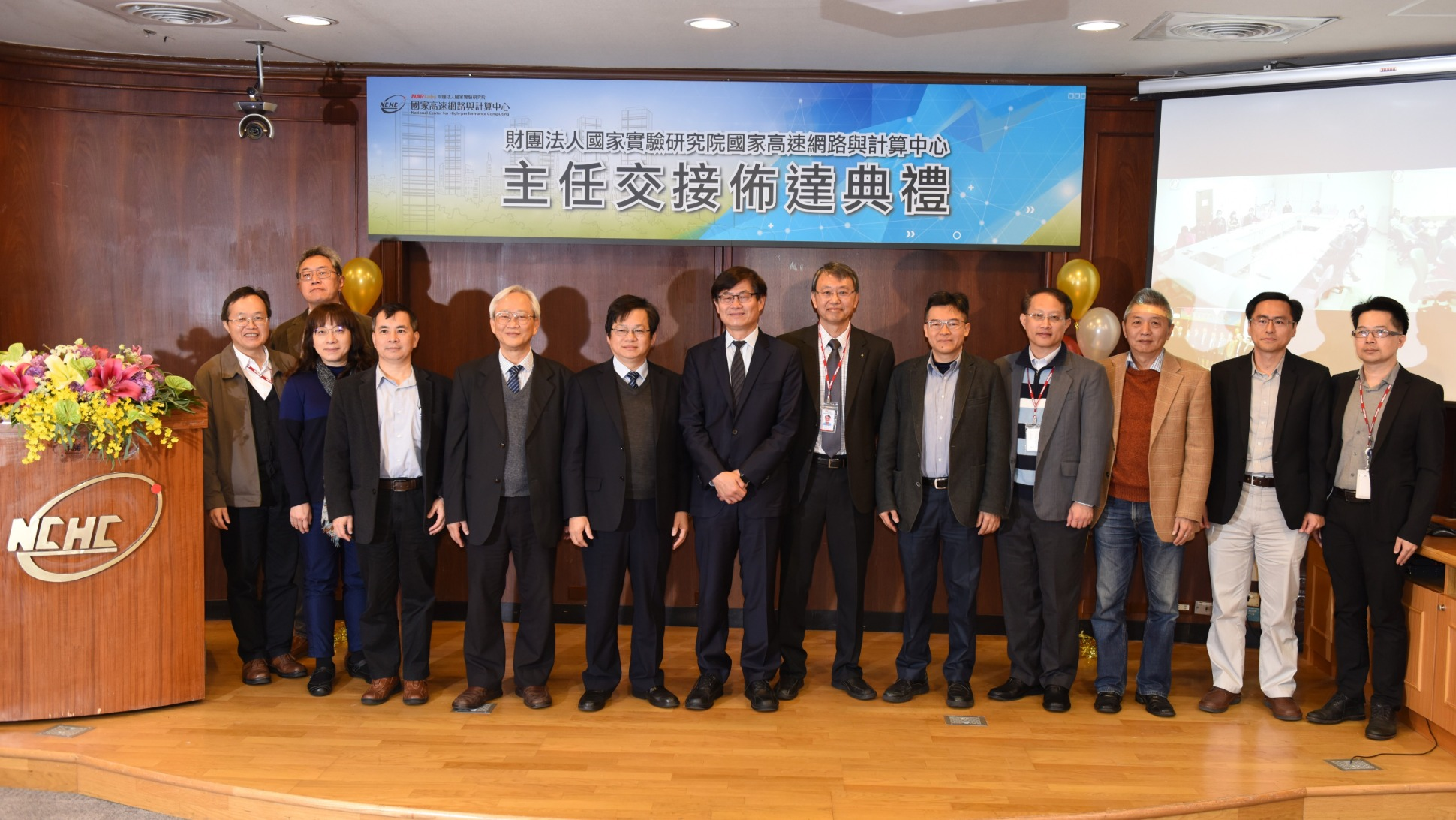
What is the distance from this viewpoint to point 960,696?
13.8 ft

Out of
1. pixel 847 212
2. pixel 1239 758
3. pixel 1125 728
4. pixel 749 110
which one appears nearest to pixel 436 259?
pixel 749 110

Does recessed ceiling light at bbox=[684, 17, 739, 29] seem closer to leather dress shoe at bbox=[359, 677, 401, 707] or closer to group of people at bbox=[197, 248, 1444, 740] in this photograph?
group of people at bbox=[197, 248, 1444, 740]

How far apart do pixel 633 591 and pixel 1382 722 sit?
289 cm

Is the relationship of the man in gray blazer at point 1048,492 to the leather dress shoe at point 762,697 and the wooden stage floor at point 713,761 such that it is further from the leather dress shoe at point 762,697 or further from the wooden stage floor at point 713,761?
the leather dress shoe at point 762,697

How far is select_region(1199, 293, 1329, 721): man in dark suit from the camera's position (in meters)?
4.06

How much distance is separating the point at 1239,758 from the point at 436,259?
428cm

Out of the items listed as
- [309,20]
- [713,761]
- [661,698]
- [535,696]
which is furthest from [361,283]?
[713,761]

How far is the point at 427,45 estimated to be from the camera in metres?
4.93

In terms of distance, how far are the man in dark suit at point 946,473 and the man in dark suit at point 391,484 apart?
1.78 meters

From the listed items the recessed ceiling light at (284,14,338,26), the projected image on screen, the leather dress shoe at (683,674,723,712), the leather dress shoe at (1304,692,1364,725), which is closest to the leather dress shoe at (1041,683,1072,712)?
the leather dress shoe at (1304,692,1364,725)

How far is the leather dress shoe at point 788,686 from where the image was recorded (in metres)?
4.25

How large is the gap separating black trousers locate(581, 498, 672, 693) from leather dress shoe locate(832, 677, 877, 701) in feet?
2.52

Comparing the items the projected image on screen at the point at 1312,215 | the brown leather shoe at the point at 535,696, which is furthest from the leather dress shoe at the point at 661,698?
the projected image on screen at the point at 1312,215

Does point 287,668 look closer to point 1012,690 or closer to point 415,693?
point 415,693
